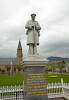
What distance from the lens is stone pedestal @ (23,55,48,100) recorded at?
5.96 m

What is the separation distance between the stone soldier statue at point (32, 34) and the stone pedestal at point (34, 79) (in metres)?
1.05

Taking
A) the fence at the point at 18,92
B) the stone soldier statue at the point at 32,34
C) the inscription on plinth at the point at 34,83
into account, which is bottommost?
the fence at the point at 18,92

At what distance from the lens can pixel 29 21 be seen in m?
7.37

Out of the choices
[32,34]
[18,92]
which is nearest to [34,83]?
[18,92]

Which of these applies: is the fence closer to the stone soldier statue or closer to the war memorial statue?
the war memorial statue

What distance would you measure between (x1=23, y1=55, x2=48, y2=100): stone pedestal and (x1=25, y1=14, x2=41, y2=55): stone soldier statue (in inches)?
41.3

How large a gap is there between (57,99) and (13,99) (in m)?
2.89

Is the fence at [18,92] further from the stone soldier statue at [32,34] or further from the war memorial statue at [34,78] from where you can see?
the stone soldier statue at [32,34]

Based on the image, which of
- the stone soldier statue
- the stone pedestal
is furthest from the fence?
the stone soldier statue

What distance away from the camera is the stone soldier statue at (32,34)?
716 centimetres

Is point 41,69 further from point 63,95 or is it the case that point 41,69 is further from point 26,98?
point 63,95

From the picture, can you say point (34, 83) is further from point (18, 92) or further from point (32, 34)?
point (32, 34)

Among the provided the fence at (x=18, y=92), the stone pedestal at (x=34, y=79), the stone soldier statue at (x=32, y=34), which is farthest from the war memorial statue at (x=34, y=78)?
the fence at (x=18, y=92)

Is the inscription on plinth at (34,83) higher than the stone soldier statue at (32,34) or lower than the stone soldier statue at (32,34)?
lower
